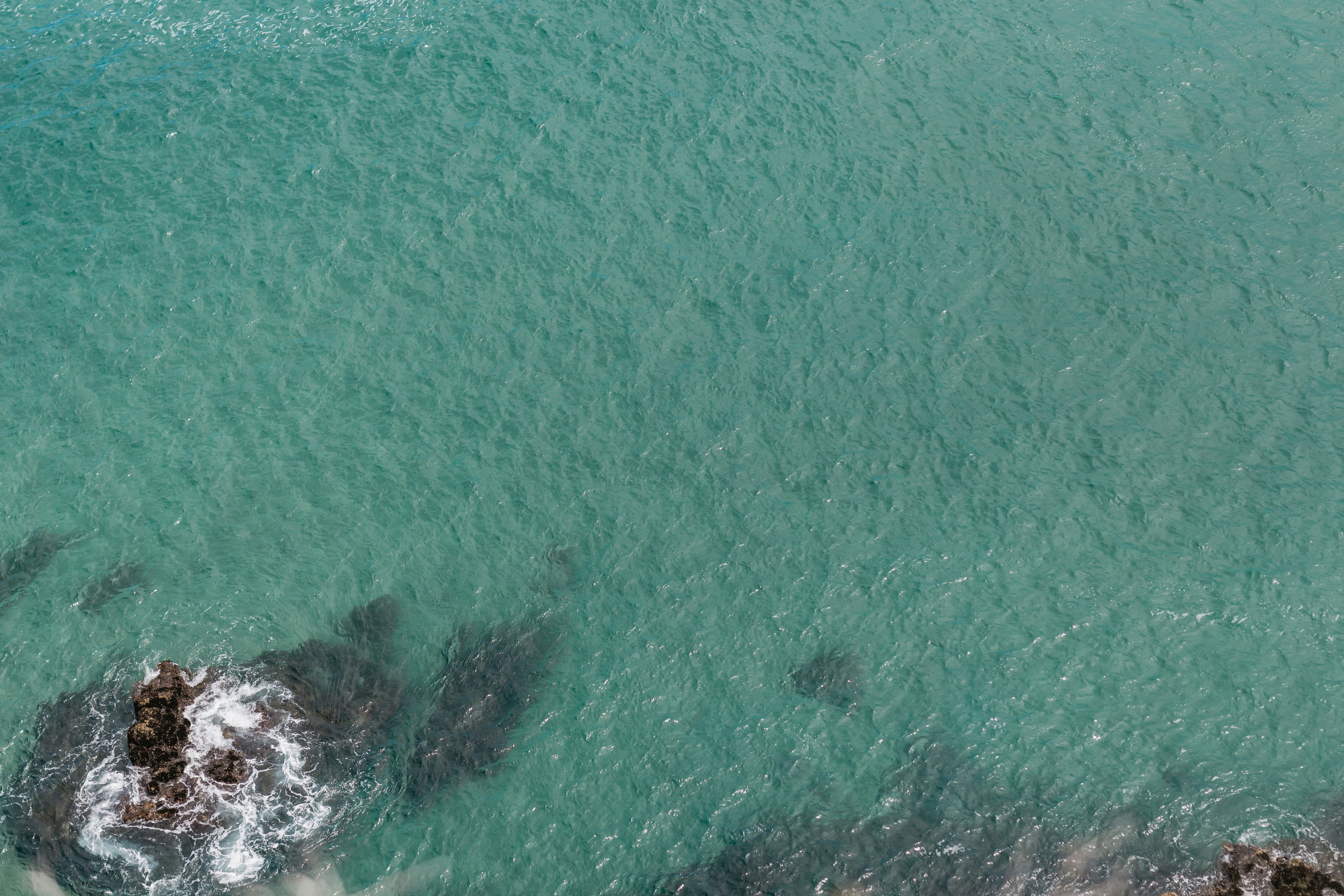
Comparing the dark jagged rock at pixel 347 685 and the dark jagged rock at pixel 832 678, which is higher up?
the dark jagged rock at pixel 347 685

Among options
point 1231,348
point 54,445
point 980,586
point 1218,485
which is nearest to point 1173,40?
point 1231,348

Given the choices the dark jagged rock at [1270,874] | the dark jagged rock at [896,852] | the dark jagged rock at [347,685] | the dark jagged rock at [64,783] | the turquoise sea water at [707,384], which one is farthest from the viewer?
the turquoise sea water at [707,384]

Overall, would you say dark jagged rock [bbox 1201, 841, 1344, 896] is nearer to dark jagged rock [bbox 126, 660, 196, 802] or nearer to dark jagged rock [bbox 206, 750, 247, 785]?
dark jagged rock [bbox 206, 750, 247, 785]

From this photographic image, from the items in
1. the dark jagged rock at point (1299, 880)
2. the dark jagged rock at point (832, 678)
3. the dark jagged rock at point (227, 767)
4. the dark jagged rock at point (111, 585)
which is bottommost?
the dark jagged rock at point (1299, 880)

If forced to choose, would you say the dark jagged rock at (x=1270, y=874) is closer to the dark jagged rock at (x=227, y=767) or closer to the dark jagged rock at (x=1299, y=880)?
the dark jagged rock at (x=1299, y=880)

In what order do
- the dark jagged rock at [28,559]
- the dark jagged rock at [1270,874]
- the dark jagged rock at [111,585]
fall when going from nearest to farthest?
the dark jagged rock at [1270,874] < the dark jagged rock at [111,585] < the dark jagged rock at [28,559]

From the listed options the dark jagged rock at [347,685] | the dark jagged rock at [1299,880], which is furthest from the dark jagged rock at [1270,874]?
the dark jagged rock at [347,685]

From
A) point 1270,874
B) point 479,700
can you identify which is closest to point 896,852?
point 1270,874
